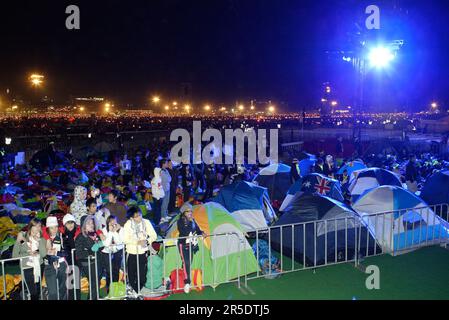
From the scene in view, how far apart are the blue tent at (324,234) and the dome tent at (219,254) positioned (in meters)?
0.75

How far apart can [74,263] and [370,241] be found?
5.37 meters

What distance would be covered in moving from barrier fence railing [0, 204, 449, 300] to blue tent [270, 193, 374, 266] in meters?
0.02

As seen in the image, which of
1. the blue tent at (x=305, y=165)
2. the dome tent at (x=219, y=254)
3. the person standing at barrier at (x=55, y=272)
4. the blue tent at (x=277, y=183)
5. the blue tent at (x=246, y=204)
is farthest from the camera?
the blue tent at (x=305, y=165)

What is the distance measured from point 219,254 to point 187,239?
25.2 inches

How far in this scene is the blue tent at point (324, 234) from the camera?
7.68 m

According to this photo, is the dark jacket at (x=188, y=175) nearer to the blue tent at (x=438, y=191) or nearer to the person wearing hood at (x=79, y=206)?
the person wearing hood at (x=79, y=206)

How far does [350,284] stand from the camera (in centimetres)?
714

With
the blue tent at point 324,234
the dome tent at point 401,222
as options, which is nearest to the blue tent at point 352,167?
the dome tent at point 401,222

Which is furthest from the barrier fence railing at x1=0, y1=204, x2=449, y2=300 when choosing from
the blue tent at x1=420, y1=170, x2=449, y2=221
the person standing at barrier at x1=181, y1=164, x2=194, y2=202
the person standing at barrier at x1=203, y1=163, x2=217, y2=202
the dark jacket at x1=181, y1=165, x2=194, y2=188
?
the dark jacket at x1=181, y1=165, x2=194, y2=188

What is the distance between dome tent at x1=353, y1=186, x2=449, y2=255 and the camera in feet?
27.5

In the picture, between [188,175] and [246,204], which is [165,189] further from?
[188,175]

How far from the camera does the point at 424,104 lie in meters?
72.6

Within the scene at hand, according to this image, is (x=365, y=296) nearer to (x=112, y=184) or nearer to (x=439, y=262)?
(x=439, y=262)

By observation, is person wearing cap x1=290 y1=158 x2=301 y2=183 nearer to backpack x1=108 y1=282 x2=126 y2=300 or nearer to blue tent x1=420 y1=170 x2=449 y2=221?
blue tent x1=420 y1=170 x2=449 y2=221
